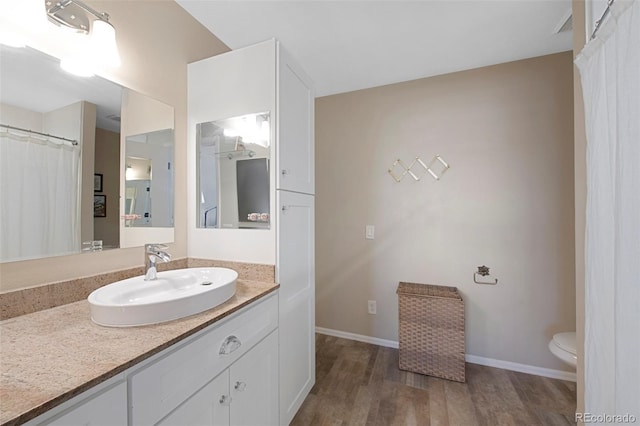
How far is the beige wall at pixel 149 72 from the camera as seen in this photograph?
38.7 inches

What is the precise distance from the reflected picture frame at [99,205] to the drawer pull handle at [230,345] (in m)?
0.84

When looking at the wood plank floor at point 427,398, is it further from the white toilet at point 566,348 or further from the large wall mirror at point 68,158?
the large wall mirror at point 68,158

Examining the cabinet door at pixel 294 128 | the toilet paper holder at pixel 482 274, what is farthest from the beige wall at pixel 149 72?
the toilet paper holder at pixel 482 274

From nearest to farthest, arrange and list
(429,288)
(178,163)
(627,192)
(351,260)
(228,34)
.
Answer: (627,192)
(178,163)
(228,34)
(429,288)
(351,260)

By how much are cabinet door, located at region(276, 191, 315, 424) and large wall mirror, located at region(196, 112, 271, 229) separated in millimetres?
157

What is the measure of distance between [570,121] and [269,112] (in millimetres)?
2206

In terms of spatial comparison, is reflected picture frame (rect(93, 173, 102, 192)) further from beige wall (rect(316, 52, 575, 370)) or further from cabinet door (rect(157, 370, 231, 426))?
beige wall (rect(316, 52, 575, 370))

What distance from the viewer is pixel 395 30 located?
1.68m

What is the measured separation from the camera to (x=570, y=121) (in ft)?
6.04

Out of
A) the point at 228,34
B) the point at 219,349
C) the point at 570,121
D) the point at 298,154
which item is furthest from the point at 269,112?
the point at 570,121

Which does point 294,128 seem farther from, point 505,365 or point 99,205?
point 505,365

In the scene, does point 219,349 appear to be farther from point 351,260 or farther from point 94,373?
point 351,260

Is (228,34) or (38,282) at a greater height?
(228,34)

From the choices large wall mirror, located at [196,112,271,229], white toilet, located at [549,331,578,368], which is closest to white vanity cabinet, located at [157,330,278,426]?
large wall mirror, located at [196,112,271,229]
